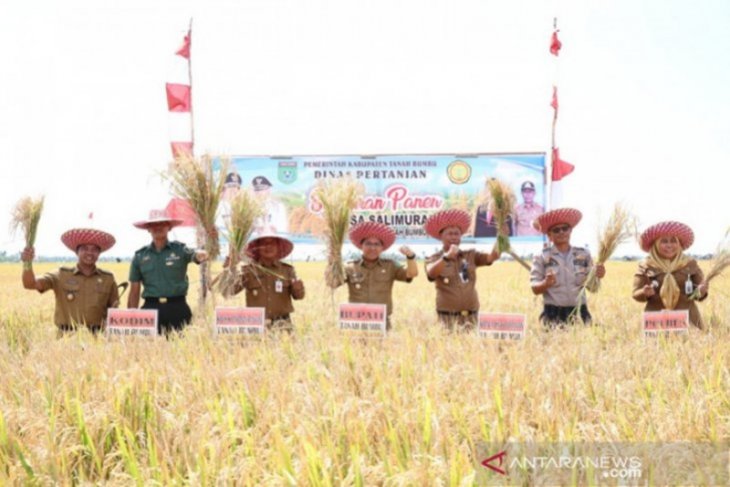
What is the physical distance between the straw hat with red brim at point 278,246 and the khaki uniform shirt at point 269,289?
0.13 m

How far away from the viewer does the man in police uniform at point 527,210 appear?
1215cm

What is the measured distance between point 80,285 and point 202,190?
1541mm

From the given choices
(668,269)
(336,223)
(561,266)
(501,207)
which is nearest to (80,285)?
(336,223)

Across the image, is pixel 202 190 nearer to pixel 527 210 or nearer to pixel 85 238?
pixel 85 238

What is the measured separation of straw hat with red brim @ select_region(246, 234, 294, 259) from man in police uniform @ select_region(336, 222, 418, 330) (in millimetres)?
587

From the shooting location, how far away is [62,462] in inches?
89.1

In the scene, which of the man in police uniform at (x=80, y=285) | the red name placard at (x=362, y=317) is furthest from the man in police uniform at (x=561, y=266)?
the man in police uniform at (x=80, y=285)

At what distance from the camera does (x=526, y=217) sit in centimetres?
1256

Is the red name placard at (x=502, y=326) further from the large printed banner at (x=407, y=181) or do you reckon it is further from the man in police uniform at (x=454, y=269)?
the large printed banner at (x=407, y=181)

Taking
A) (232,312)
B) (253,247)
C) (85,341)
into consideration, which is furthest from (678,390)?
(85,341)

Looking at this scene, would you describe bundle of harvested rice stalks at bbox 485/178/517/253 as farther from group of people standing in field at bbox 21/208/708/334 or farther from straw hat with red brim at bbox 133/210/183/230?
straw hat with red brim at bbox 133/210/183/230

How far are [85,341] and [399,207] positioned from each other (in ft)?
29.1

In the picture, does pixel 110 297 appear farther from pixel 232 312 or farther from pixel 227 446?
pixel 227 446

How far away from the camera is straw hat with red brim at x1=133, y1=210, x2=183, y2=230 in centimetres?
526
